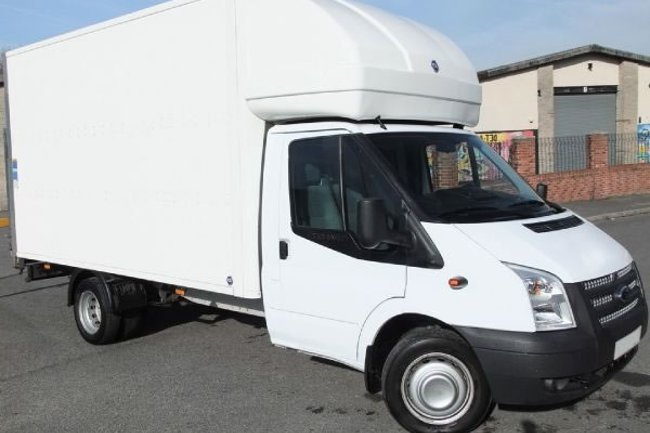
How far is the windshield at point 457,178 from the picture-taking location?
433cm

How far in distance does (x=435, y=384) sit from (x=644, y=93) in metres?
29.6

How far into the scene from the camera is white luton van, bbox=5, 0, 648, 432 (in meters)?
3.92

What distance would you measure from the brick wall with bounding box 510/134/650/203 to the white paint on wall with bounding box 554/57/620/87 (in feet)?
23.6

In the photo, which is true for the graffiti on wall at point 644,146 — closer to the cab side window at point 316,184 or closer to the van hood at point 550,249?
the van hood at point 550,249

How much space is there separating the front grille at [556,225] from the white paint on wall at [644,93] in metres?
28.0

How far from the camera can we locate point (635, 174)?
72.8 ft

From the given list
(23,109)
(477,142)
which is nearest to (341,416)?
(477,142)

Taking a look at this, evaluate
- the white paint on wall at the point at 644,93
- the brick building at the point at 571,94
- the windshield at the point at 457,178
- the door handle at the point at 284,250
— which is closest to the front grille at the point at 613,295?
the windshield at the point at 457,178

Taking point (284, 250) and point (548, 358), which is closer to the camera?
point (548, 358)

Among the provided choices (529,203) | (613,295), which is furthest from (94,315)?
(613,295)

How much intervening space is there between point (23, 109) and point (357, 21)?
172 inches

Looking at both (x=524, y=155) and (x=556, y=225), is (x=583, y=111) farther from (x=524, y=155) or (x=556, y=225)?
(x=556, y=225)

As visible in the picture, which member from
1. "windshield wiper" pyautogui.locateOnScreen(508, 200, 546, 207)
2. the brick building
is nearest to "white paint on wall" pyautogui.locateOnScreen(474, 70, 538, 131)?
the brick building

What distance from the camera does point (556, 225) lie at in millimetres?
4367
